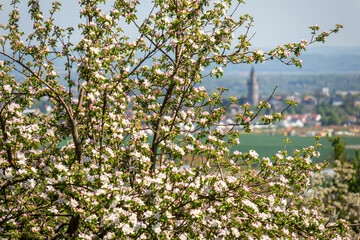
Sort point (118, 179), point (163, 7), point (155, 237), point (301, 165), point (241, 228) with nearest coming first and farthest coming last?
point (155, 237)
point (118, 179)
point (241, 228)
point (301, 165)
point (163, 7)

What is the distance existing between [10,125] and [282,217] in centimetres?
456

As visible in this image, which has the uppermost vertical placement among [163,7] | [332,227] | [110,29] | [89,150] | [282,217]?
[163,7]

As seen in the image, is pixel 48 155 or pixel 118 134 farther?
pixel 48 155

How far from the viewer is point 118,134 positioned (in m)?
6.37

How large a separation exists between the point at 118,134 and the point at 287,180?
115 inches

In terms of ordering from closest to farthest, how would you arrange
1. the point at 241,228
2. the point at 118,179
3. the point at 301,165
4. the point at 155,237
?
the point at 155,237
the point at 118,179
the point at 241,228
the point at 301,165

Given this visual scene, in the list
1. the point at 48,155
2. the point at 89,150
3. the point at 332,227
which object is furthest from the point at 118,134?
the point at 332,227

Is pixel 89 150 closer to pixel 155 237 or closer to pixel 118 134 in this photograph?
pixel 118 134

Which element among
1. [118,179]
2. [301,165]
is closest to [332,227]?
[301,165]

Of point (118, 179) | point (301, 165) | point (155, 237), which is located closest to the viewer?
point (155, 237)

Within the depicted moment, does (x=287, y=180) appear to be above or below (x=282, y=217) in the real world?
above

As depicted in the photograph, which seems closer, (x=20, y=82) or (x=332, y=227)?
(x=332, y=227)

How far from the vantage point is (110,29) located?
23.1 ft

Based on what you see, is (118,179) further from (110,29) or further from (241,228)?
(110,29)
